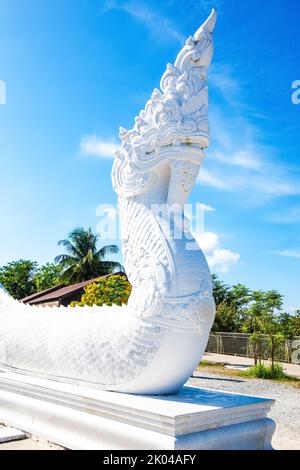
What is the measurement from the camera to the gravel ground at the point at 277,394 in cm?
538

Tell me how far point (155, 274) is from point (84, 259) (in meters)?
20.5

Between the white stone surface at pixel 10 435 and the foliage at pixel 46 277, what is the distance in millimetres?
28898

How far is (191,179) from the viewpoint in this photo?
434cm

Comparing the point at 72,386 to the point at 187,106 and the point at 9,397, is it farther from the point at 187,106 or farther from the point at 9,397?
the point at 187,106

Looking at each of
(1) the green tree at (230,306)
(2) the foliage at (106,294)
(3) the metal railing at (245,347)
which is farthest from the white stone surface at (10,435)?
(1) the green tree at (230,306)

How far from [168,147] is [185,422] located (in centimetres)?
Answer: 244

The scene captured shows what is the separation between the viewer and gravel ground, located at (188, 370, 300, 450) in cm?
538

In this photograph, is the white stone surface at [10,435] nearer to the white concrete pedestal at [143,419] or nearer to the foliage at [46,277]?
the white concrete pedestal at [143,419]

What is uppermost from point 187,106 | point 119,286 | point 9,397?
point 187,106

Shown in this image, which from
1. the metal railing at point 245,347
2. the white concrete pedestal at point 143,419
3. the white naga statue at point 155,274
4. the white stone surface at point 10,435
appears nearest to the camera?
the white concrete pedestal at point 143,419

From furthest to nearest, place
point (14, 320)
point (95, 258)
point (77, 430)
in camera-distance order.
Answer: point (95, 258)
point (14, 320)
point (77, 430)

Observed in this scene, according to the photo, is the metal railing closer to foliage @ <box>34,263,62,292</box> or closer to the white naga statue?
the white naga statue
